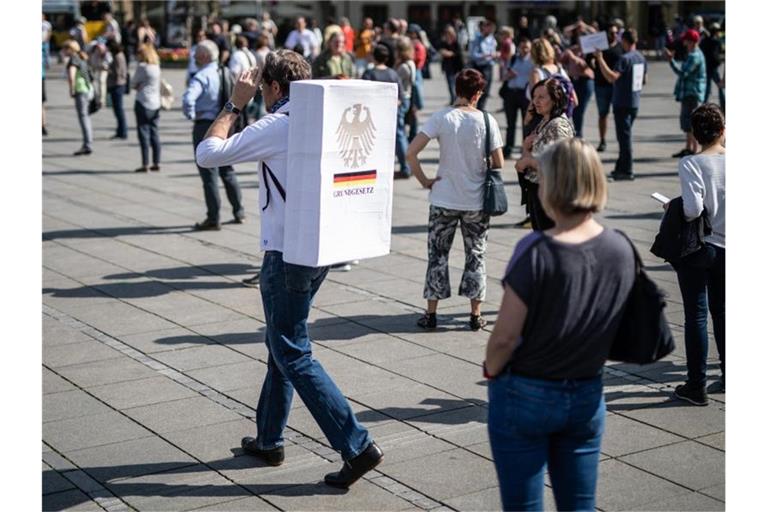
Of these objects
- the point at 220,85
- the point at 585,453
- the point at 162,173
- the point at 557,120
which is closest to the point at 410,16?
the point at 162,173

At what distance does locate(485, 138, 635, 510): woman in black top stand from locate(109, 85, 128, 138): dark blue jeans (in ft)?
53.0

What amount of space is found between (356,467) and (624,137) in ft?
32.8

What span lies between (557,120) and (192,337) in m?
2.94

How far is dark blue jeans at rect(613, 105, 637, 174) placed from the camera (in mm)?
14258

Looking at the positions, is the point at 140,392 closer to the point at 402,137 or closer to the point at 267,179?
the point at 267,179

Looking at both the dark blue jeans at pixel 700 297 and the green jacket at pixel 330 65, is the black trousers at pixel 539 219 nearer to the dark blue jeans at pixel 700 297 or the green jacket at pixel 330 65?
the dark blue jeans at pixel 700 297

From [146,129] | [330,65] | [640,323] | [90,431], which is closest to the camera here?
[640,323]

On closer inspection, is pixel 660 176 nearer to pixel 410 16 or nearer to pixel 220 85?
pixel 220 85

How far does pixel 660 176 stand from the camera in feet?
48.0

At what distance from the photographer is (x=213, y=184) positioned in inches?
442

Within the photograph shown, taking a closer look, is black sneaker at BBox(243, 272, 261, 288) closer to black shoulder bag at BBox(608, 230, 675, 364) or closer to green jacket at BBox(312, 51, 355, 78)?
green jacket at BBox(312, 51, 355, 78)

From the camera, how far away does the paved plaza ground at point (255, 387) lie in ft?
16.8

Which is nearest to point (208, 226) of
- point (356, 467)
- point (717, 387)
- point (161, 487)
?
point (717, 387)

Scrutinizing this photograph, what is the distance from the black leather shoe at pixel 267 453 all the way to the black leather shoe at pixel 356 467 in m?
0.35
